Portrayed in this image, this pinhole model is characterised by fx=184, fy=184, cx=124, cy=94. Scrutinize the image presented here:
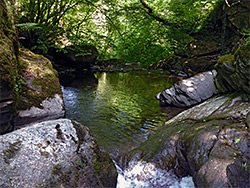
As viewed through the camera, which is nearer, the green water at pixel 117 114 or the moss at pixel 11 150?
the moss at pixel 11 150

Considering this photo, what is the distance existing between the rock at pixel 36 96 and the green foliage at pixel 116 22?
3692 mm

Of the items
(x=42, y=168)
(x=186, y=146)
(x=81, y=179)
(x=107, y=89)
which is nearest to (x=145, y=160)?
(x=186, y=146)

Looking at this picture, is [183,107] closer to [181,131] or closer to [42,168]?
[181,131]

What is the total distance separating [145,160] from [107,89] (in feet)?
24.0

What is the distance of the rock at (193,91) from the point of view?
21.6 ft

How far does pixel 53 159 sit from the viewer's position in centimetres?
240

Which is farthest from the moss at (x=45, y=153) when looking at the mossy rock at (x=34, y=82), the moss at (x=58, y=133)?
the mossy rock at (x=34, y=82)

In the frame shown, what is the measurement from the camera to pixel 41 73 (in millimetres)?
5641

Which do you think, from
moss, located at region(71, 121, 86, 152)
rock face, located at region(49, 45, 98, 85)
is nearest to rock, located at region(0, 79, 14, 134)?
moss, located at region(71, 121, 86, 152)

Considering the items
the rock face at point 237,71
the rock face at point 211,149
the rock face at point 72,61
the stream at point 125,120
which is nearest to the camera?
the rock face at point 211,149

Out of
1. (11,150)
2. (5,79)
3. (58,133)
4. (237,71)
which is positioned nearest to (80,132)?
(58,133)

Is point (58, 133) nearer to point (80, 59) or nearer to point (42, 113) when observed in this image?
point (42, 113)

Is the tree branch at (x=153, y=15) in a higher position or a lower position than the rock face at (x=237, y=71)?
higher

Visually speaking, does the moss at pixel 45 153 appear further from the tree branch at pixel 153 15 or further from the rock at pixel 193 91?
the tree branch at pixel 153 15
